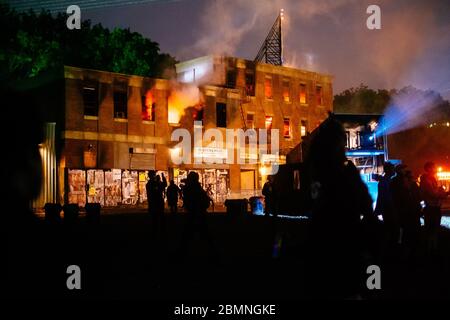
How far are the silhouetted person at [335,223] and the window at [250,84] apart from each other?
129 feet

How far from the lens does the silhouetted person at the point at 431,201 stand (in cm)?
1125

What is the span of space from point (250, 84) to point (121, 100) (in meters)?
12.6

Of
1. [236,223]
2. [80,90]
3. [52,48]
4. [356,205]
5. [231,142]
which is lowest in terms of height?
[236,223]

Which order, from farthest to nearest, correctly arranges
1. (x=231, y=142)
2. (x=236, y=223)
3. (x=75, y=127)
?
(x=231, y=142) < (x=75, y=127) < (x=236, y=223)

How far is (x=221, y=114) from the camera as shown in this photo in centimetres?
4038

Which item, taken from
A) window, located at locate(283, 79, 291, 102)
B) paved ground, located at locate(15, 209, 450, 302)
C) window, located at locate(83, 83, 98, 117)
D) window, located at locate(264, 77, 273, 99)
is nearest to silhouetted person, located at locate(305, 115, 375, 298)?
paved ground, located at locate(15, 209, 450, 302)

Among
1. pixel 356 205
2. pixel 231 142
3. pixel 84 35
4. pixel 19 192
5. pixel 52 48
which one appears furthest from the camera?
pixel 84 35

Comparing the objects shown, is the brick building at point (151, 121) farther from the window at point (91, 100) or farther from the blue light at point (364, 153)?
the blue light at point (364, 153)

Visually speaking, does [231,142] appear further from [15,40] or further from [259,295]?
[259,295]

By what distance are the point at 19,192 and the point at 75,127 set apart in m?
31.9

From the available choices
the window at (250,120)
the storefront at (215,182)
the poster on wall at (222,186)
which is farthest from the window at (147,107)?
the window at (250,120)

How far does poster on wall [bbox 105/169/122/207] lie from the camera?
1312 inches
